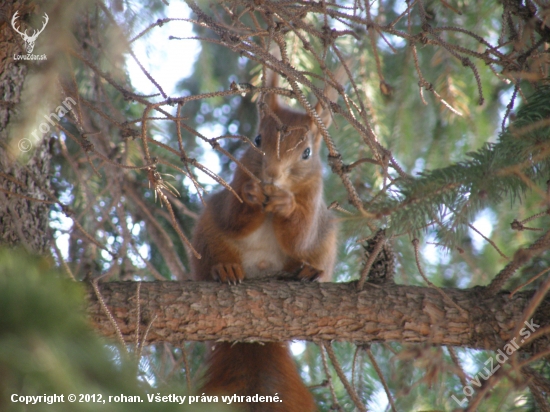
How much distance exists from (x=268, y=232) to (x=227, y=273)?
1.33 ft

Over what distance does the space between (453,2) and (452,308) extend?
4.95ft

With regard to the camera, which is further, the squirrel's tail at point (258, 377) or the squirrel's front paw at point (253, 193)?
the squirrel's front paw at point (253, 193)

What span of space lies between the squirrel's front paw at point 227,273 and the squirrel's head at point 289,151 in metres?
0.39

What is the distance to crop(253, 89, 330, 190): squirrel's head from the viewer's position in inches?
86.4

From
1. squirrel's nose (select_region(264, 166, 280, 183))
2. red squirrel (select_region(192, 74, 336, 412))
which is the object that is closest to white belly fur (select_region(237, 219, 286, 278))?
red squirrel (select_region(192, 74, 336, 412))

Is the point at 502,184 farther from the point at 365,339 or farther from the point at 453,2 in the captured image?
the point at 453,2

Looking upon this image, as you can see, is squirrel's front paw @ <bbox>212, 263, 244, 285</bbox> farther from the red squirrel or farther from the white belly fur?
the white belly fur

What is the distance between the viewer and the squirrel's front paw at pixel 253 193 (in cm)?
224

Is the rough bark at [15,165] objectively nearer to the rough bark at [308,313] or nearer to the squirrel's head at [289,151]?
the rough bark at [308,313]

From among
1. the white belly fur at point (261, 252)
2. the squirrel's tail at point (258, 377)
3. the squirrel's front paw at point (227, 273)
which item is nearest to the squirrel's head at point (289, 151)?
the white belly fur at point (261, 252)

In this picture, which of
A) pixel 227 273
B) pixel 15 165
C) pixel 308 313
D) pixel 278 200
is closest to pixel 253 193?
pixel 278 200

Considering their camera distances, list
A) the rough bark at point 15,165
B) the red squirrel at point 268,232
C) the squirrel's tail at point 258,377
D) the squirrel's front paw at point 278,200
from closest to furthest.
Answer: the rough bark at point 15,165 → the squirrel's tail at point 258,377 → the red squirrel at point 268,232 → the squirrel's front paw at point 278,200

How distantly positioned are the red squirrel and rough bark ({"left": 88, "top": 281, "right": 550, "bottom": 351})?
27 cm

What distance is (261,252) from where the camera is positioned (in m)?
2.48
